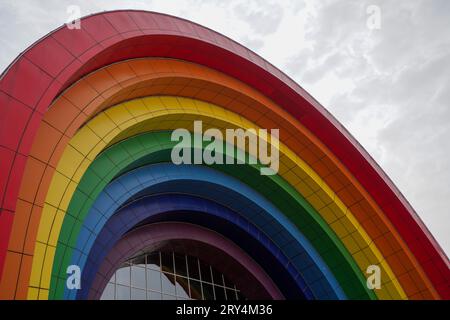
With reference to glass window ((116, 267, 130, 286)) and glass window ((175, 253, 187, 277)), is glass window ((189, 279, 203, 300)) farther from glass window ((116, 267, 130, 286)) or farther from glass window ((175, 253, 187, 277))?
glass window ((116, 267, 130, 286))

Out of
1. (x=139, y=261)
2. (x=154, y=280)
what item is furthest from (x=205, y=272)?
(x=139, y=261)

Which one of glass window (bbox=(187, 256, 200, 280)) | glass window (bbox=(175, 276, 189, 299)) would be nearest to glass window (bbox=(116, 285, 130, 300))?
glass window (bbox=(175, 276, 189, 299))

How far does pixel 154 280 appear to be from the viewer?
801 inches

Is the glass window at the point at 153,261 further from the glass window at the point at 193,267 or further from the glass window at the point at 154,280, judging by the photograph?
the glass window at the point at 193,267

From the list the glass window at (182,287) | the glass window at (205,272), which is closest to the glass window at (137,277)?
the glass window at (182,287)

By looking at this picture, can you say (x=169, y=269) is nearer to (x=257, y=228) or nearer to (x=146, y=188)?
(x=257, y=228)

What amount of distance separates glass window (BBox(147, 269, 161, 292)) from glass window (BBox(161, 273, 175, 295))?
0.27 metres

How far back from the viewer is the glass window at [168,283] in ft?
67.7

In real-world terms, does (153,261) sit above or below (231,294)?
above

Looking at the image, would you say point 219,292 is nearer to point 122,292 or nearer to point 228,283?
point 228,283

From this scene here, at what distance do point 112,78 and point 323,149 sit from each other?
1171 cm

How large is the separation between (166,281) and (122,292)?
9.23 ft

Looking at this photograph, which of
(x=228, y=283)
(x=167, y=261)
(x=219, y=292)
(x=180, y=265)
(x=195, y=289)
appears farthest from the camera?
(x=228, y=283)

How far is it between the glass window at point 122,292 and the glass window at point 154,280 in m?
1.21
